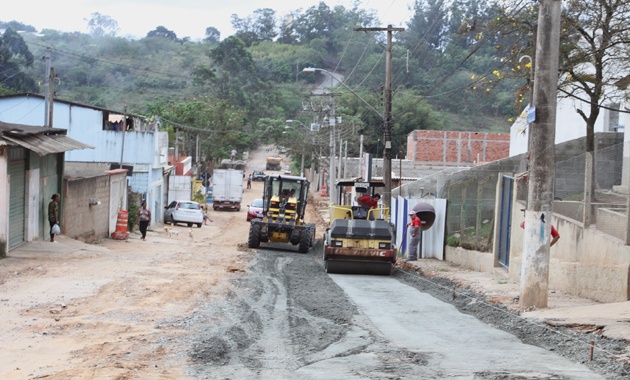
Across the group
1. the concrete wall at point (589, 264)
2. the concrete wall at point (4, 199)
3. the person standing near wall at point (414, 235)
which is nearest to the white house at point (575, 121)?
the person standing near wall at point (414, 235)

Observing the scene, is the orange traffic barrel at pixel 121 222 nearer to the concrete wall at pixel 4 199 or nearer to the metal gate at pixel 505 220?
the concrete wall at pixel 4 199

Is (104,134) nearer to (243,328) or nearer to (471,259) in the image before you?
(471,259)

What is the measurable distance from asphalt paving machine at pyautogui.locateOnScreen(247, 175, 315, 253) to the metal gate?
990 centimetres

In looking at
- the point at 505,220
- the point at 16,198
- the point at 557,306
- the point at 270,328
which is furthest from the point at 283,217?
the point at 270,328

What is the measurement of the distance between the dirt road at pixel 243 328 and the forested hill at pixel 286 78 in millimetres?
31862

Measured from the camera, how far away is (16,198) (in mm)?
23641

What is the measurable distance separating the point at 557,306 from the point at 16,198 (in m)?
15.3

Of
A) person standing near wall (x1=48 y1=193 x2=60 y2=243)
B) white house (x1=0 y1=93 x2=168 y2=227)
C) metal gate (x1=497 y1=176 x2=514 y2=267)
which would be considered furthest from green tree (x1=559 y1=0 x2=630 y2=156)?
white house (x1=0 y1=93 x2=168 y2=227)

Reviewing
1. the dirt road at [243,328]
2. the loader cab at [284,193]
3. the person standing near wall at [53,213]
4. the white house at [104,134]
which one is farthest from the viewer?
the white house at [104,134]

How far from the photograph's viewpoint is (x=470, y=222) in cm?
2583

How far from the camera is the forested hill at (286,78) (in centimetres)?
8425

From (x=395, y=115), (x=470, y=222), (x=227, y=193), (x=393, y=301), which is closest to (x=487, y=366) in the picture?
(x=393, y=301)

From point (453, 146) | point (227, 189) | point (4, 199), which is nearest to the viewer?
point (4, 199)

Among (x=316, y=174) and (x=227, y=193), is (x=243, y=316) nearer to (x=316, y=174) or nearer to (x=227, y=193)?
(x=227, y=193)
